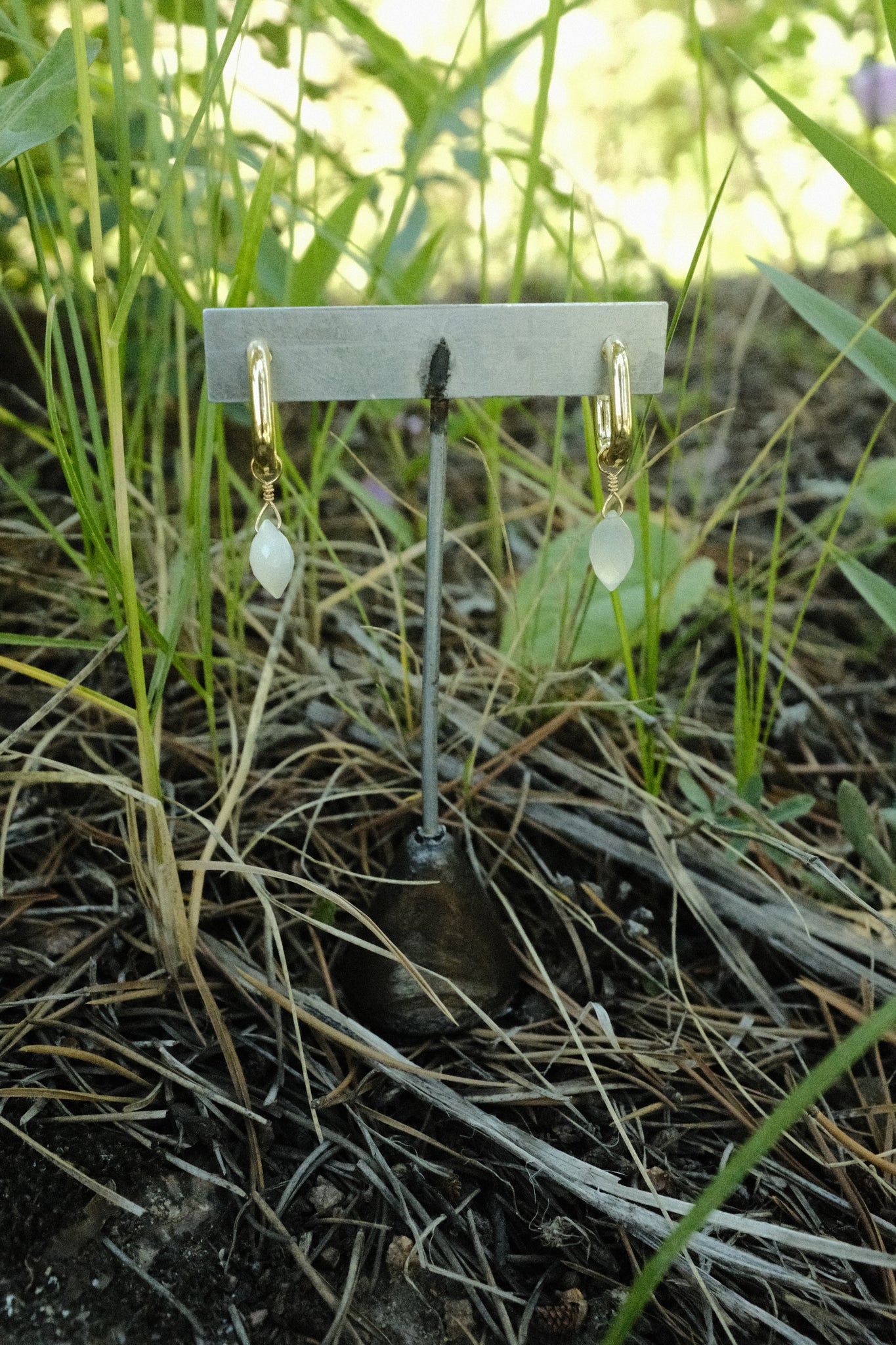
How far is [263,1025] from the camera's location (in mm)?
679

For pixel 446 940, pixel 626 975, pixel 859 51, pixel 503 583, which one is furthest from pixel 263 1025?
pixel 859 51

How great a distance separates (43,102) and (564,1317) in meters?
0.76

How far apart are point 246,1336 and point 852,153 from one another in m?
0.81

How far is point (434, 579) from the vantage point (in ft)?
2.13

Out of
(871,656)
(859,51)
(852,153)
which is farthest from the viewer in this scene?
(859,51)

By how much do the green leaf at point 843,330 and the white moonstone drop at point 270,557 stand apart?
1.40 ft

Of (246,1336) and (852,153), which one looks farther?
(852,153)

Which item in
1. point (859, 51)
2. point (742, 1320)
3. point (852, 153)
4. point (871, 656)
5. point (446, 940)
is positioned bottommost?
point (742, 1320)

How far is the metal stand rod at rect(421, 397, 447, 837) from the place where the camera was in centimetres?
62

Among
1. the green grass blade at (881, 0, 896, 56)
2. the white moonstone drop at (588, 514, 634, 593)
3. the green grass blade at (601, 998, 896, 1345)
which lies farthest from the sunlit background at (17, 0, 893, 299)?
the green grass blade at (601, 998, 896, 1345)

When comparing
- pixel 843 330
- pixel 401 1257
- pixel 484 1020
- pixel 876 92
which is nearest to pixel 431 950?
pixel 484 1020

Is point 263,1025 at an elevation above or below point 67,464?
below

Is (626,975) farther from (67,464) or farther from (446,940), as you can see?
(67,464)

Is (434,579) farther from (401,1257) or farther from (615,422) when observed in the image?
(401,1257)
